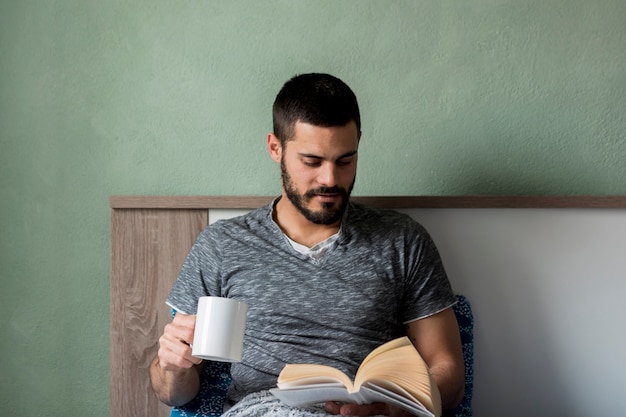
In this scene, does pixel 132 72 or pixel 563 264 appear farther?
pixel 132 72

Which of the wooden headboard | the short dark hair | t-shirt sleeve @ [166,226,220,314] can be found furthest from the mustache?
A: the wooden headboard

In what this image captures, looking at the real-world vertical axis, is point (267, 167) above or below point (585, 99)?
below

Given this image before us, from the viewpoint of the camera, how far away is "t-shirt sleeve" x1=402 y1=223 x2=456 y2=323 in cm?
154

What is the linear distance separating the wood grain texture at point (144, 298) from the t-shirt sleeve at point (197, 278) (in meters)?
0.23

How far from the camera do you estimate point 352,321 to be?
4.93 feet

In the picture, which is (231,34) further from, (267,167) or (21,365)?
(21,365)

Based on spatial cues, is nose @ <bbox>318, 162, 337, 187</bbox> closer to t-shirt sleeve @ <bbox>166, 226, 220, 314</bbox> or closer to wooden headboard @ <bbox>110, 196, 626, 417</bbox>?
t-shirt sleeve @ <bbox>166, 226, 220, 314</bbox>

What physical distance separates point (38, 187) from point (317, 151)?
904 mm

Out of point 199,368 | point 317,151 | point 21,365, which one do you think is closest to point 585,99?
point 317,151

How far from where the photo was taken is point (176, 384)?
1.45m

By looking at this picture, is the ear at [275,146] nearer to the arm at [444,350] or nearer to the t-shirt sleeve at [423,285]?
the t-shirt sleeve at [423,285]

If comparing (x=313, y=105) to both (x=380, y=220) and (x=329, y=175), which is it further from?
(x=380, y=220)

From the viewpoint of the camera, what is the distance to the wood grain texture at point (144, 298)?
6.09 feet

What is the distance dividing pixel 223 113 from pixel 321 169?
19.5 inches
